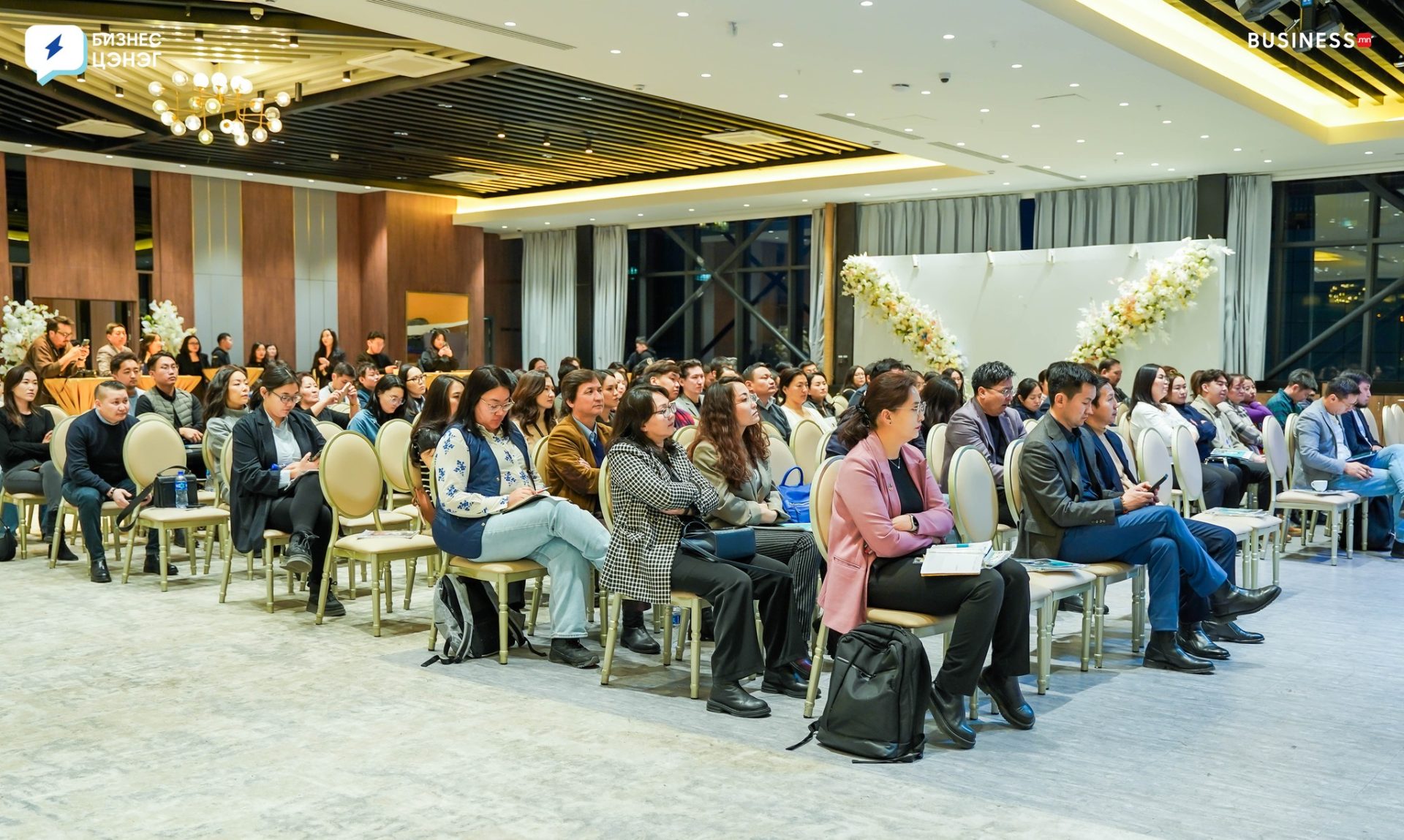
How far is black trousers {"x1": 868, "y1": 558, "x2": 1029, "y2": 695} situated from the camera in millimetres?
4203

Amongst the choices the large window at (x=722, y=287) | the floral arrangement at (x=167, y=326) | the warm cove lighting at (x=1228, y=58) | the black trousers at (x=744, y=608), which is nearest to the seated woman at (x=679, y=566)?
the black trousers at (x=744, y=608)

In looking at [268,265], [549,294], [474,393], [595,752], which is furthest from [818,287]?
[595,752]

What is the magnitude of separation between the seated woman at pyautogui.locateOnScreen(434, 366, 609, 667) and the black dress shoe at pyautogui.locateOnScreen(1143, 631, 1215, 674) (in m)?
2.47

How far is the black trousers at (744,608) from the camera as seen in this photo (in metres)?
4.62

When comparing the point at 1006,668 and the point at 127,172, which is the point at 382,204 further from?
the point at 1006,668

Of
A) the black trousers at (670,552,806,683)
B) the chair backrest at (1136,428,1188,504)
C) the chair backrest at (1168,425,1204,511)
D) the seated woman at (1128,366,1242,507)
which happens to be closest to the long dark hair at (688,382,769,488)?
the black trousers at (670,552,806,683)

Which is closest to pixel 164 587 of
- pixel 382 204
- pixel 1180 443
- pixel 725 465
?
pixel 725 465

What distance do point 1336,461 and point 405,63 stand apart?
27.1ft

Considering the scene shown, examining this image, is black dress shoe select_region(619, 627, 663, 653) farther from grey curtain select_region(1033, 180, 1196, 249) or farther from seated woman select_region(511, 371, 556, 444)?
grey curtain select_region(1033, 180, 1196, 249)

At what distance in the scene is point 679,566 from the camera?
4828 millimetres

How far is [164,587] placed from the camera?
6.93 metres

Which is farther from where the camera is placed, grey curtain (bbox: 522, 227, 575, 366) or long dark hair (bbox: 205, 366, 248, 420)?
grey curtain (bbox: 522, 227, 575, 366)

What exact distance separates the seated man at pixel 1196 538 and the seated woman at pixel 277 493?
3.94m

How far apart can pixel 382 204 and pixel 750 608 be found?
16.4 meters
